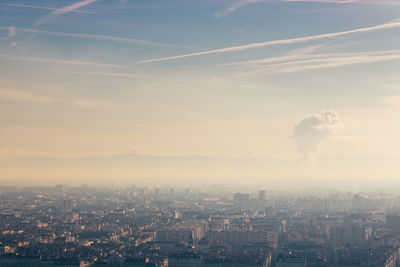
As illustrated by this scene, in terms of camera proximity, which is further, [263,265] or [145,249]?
[145,249]

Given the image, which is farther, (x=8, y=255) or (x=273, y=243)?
(x=273, y=243)

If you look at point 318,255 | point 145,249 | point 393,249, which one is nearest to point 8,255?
point 145,249

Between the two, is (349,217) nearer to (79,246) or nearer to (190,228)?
(190,228)

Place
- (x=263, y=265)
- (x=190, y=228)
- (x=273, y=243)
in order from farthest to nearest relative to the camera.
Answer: (x=190, y=228) → (x=273, y=243) → (x=263, y=265)

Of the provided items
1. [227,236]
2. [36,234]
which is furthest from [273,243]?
[36,234]

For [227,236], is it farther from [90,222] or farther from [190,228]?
[90,222]

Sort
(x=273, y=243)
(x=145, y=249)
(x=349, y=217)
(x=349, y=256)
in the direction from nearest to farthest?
1. (x=349, y=256)
2. (x=145, y=249)
3. (x=273, y=243)
4. (x=349, y=217)

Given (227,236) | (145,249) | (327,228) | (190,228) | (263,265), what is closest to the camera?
(263,265)

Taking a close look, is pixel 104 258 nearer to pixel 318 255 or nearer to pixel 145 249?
pixel 145 249

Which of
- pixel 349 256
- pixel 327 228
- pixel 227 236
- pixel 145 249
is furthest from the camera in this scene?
pixel 327 228
